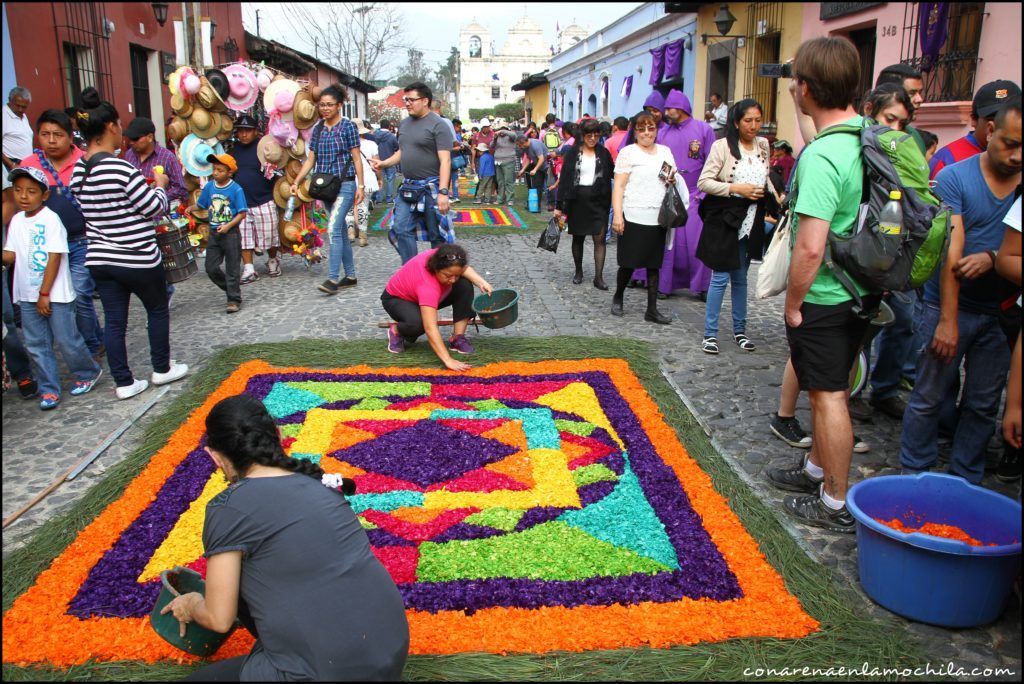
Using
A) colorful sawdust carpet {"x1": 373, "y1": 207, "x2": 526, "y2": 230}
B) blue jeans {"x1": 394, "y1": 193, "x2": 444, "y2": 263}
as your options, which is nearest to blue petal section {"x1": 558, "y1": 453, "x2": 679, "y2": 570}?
blue jeans {"x1": 394, "y1": 193, "x2": 444, "y2": 263}

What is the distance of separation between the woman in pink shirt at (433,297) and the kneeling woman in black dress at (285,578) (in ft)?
10.3

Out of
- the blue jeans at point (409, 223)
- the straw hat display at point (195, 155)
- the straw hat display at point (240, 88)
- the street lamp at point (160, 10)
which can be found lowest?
the blue jeans at point (409, 223)

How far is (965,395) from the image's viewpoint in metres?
3.58

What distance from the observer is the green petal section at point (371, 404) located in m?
4.75

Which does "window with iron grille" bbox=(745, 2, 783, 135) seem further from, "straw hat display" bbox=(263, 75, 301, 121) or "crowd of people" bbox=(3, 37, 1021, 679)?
"straw hat display" bbox=(263, 75, 301, 121)

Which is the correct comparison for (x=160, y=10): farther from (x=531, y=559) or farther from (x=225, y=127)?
(x=531, y=559)

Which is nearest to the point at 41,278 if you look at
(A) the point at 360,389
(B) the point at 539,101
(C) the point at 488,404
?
(A) the point at 360,389

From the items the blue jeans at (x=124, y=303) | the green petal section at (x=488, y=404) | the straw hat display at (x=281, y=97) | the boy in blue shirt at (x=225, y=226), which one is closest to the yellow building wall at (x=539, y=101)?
the straw hat display at (x=281, y=97)

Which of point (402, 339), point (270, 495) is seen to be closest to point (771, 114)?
point (402, 339)

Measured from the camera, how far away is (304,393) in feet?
16.4

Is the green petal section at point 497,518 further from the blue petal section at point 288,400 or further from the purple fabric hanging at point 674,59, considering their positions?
the purple fabric hanging at point 674,59

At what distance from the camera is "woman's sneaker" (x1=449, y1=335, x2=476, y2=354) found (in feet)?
19.3

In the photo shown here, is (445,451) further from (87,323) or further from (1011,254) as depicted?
(87,323)

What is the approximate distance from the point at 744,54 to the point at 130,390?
13.2 meters
